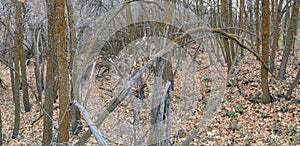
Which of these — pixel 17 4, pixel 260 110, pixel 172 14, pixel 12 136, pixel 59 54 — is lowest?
pixel 12 136

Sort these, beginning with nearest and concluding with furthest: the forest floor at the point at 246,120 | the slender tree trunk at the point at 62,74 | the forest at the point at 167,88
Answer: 1. the slender tree trunk at the point at 62,74
2. the forest at the point at 167,88
3. the forest floor at the point at 246,120

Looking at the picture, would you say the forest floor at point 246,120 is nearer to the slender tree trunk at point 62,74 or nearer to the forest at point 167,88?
the forest at point 167,88

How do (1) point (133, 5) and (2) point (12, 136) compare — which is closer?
(1) point (133, 5)

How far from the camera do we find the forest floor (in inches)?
216

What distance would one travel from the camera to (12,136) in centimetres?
737

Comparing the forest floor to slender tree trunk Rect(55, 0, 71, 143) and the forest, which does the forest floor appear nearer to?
the forest

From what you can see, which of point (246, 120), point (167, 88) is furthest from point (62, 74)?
point (246, 120)

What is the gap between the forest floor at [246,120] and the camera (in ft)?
18.0

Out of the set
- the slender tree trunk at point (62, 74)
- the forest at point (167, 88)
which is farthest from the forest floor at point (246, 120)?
the slender tree trunk at point (62, 74)

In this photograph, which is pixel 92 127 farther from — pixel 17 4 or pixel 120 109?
pixel 17 4

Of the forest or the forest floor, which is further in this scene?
the forest floor

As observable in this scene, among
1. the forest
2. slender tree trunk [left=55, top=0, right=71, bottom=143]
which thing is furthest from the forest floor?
slender tree trunk [left=55, top=0, right=71, bottom=143]

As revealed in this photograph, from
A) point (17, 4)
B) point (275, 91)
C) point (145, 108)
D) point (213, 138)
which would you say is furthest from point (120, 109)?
point (275, 91)

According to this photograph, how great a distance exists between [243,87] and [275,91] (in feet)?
3.37
